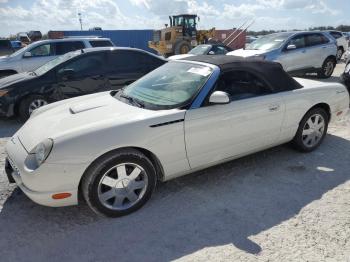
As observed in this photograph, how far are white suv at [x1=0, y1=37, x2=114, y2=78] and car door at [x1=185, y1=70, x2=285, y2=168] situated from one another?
25.4 feet

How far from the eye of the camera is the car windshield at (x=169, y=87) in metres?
3.53

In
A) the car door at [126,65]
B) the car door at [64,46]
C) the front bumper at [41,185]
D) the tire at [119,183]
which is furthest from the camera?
the car door at [64,46]

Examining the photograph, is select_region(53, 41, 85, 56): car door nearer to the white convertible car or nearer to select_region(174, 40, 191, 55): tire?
the white convertible car

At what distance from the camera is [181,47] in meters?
21.2

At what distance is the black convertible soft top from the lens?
151 inches

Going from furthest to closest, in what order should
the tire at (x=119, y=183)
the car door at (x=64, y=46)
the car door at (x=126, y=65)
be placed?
the car door at (x=64, y=46) < the car door at (x=126, y=65) < the tire at (x=119, y=183)

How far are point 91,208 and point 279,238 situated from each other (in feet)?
5.71

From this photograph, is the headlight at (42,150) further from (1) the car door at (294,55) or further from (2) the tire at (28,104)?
(1) the car door at (294,55)

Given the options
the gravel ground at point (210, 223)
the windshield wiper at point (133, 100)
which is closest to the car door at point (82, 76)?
the windshield wiper at point (133, 100)

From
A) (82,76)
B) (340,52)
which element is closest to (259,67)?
(82,76)

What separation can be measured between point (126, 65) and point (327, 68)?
24.0 ft

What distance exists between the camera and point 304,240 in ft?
9.22

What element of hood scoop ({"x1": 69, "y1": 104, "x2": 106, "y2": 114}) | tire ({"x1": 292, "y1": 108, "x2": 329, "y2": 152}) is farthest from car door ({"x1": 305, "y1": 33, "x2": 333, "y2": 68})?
hood scoop ({"x1": 69, "y1": 104, "x2": 106, "y2": 114})

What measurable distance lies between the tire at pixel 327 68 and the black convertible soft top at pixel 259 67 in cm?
739
